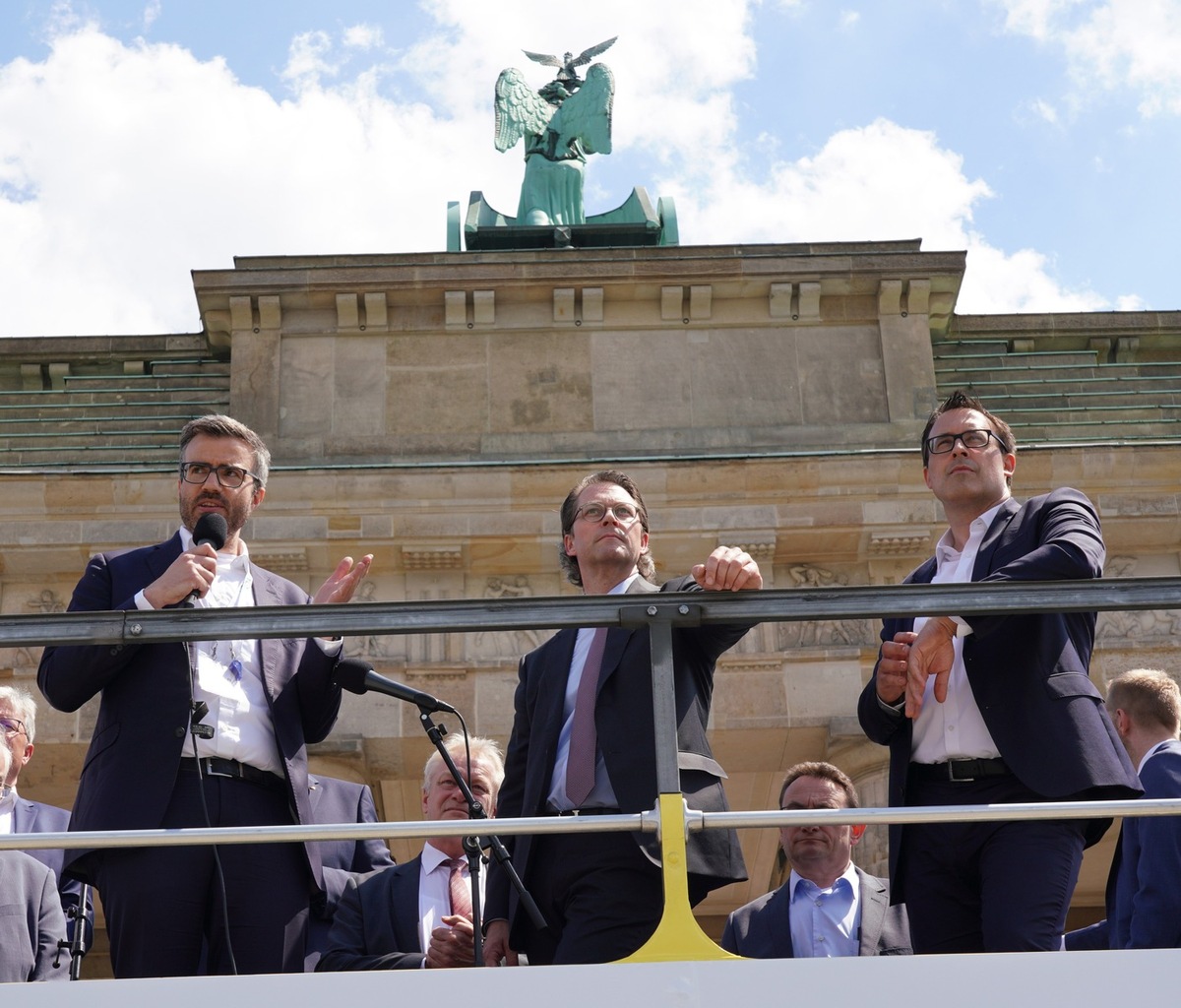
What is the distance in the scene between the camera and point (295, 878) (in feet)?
16.9

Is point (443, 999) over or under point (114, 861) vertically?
under

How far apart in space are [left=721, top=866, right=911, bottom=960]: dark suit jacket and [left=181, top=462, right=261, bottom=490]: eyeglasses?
6.99ft

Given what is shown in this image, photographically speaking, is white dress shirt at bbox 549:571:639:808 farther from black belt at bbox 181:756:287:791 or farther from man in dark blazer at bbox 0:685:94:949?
man in dark blazer at bbox 0:685:94:949

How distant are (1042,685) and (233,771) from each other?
2274 mm

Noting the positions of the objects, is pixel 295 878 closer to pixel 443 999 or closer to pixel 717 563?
pixel 443 999

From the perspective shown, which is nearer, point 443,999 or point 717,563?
point 443,999

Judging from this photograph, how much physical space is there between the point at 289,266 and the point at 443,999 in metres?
11.6

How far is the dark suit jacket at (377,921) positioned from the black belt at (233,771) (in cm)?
90

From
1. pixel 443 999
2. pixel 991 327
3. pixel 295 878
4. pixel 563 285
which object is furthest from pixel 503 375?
pixel 443 999

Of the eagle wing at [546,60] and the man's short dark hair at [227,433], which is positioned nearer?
the man's short dark hair at [227,433]

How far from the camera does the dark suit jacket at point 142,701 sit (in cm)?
498

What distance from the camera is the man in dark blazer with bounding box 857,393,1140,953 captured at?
15.4 feet

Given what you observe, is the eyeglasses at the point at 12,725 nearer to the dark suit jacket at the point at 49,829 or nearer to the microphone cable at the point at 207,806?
the dark suit jacket at the point at 49,829

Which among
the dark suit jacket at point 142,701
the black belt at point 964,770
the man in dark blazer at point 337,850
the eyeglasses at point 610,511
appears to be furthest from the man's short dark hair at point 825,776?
the dark suit jacket at point 142,701
